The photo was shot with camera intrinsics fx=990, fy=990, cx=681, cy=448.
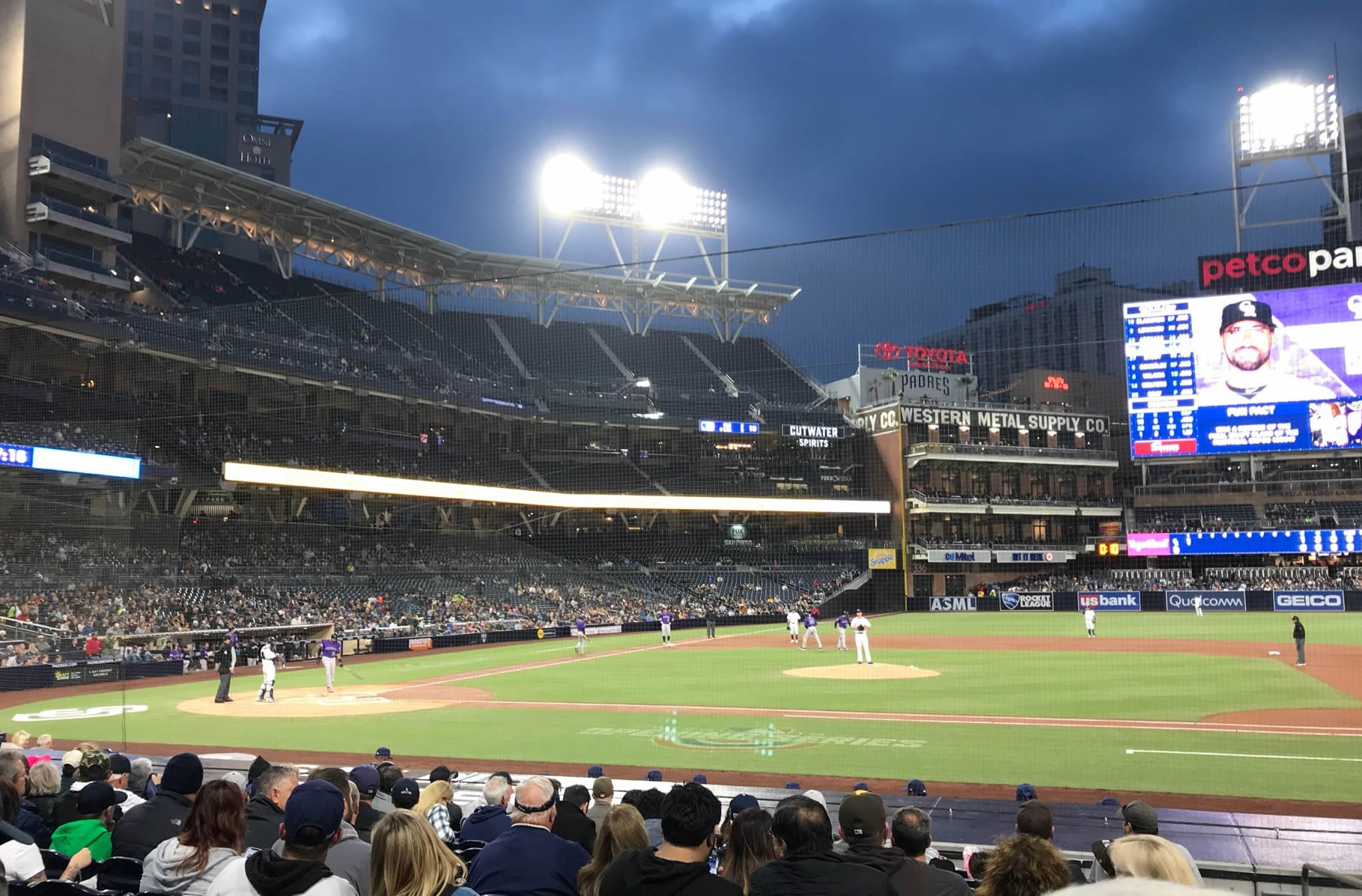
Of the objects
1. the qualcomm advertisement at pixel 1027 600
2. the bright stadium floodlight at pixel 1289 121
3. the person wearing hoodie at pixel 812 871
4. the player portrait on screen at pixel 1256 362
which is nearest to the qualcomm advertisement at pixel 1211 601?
the qualcomm advertisement at pixel 1027 600

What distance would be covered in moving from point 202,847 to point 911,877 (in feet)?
10.6

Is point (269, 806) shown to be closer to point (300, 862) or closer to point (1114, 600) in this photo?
point (300, 862)

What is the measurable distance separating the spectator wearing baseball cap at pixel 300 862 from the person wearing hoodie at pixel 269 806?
5.45 feet

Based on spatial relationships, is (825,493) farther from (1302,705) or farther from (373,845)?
(373,845)

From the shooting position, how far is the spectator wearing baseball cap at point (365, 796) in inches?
248

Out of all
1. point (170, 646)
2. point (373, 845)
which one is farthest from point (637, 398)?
point (373, 845)

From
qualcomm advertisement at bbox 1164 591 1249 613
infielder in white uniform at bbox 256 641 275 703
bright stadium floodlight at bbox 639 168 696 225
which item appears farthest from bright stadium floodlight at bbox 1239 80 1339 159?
infielder in white uniform at bbox 256 641 275 703

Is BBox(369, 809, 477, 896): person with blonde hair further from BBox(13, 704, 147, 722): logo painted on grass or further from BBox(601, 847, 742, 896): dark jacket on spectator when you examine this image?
BBox(13, 704, 147, 722): logo painted on grass

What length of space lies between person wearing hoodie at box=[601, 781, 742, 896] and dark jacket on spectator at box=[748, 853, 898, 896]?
0.40 ft

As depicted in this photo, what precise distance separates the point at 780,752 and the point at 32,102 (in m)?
38.4

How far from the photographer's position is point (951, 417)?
61.5 metres

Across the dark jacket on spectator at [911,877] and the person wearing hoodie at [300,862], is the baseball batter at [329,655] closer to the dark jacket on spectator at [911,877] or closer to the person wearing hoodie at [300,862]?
the person wearing hoodie at [300,862]

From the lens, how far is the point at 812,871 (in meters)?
3.64

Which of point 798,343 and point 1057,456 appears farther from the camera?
point 1057,456
